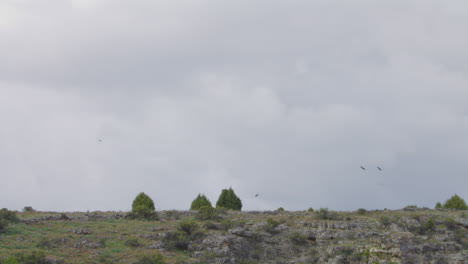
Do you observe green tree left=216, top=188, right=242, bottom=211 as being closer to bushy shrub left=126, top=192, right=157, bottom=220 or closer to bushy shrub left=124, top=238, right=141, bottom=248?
bushy shrub left=126, top=192, right=157, bottom=220

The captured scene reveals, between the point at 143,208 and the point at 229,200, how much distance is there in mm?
10321

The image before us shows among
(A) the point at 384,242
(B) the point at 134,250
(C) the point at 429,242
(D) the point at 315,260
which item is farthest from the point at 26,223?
(C) the point at 429,242

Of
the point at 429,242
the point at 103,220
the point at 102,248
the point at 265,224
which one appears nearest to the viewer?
the point at 102,248

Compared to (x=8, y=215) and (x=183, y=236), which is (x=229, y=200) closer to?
(x=183, y=236)

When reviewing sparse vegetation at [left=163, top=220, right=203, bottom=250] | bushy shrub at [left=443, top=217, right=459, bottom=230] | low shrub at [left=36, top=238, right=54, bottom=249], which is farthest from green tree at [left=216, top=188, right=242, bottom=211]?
low shrub at [left=36, top=238, right=54, bottom=249]

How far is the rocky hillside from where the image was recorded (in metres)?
36.3

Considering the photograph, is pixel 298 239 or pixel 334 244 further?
pixel 298 239

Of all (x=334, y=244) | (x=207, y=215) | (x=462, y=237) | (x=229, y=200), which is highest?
(x=229, y=200)

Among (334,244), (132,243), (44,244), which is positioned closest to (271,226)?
(334,244)

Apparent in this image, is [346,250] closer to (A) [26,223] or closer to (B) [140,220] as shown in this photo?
(B) [140,220]

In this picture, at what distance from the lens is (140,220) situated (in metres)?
46.6

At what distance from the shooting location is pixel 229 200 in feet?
182

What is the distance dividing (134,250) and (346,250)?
14.3 metres

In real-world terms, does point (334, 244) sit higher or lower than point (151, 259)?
higher
